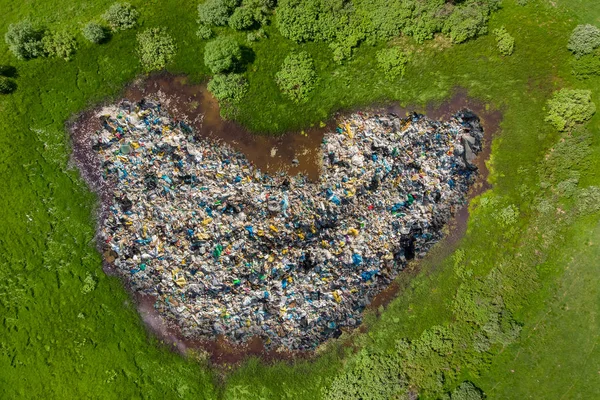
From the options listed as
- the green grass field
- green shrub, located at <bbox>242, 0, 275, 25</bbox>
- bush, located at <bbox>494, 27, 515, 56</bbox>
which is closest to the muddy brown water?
the green grass field

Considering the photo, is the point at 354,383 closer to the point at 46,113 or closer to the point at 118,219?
the point at 118,219

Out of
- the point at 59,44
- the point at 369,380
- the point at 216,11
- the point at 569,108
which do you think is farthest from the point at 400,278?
the point at 59,44

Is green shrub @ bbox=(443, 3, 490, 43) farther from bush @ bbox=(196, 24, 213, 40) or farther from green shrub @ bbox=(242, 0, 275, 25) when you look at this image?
bush @ bbox=(196, 24, 213, 40)

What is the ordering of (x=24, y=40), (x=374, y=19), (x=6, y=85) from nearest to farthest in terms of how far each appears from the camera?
1. (x=24, y=40)
2. (x=6, y=85)
3. (x=374, y=19)

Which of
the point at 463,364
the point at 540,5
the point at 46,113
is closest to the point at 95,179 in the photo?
the point at 46,113

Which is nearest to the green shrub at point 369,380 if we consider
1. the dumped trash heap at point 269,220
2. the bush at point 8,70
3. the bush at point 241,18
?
the dumped trash heap at point 269,220

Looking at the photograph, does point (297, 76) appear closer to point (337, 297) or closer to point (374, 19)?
point (374, 19)
